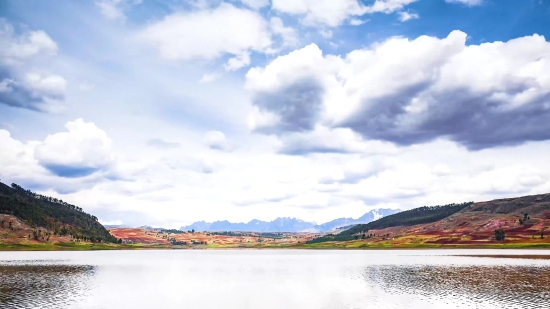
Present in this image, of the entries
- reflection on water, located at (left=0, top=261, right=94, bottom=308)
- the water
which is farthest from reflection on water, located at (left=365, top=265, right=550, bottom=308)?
reflection on water, located at (left=0, top=261, right=94, bottom=308)

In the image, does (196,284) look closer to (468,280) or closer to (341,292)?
(341,292)

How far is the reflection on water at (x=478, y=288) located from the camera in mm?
61684

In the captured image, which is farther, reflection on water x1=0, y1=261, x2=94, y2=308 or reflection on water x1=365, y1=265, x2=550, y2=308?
reflection on water x1=365, y1=265, x2=550, y2=308

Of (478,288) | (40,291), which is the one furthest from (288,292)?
(40,291)

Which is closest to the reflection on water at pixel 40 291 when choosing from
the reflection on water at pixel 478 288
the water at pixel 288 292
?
the water at pixel 288 292

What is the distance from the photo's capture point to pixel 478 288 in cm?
7625

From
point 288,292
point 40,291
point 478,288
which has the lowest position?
point 478,288

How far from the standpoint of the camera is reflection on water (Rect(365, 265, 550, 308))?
2429 inches

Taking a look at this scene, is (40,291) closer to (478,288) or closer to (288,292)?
(288,292)

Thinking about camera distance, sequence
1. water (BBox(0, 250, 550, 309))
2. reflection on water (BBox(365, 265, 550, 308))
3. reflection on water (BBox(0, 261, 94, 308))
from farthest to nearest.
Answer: water (BBox(0, 250, 550, 309)) → reflection on water (BBox(365, 265, 550, 308)) → reflection on water (BBox(0, 261, 94, 308))

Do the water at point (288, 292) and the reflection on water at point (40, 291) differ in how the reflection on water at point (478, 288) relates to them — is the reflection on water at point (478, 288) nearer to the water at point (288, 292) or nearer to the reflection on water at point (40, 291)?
the water at point (288, 292)

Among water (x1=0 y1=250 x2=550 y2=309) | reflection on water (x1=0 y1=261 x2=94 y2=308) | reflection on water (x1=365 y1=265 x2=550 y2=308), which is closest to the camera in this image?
reflection on water (x1=0 y1=261 x2=94 y2=308)

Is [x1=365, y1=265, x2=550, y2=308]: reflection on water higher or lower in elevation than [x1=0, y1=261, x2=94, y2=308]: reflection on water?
lower

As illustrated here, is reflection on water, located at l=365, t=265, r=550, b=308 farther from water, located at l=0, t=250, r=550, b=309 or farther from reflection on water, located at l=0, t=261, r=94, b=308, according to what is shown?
reflection on water, located at l=0, t=261, r=94, b=308
